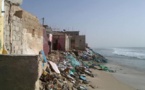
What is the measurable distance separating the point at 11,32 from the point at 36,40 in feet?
19.4

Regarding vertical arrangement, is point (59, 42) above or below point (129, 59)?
above

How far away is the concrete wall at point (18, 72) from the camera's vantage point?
14.3ft

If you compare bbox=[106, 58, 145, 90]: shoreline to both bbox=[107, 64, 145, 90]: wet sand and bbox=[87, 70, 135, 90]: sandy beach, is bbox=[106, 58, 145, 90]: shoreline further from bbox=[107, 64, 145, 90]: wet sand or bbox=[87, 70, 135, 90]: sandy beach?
bbox=[87, 70, 135, 90]: sandy beach

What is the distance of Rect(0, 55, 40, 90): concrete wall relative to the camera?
4.34 m

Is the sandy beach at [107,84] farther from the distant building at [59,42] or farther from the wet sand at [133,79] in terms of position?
the distant building at [59,42]

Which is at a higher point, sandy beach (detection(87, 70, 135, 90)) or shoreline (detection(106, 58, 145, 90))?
sandy beach (detection(87, 70, 135, 90))

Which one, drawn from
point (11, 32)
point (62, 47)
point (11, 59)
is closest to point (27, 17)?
point (11, 32)

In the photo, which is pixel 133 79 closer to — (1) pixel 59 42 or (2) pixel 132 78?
(2) pixel 132 78

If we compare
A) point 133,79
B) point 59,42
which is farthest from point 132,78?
point 59,42

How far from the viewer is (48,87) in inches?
305

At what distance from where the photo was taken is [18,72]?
4.40m

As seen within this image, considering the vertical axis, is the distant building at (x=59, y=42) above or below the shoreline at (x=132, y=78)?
above

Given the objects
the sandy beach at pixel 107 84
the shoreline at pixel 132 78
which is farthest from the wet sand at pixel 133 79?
the sandy beach at pixel 107 84

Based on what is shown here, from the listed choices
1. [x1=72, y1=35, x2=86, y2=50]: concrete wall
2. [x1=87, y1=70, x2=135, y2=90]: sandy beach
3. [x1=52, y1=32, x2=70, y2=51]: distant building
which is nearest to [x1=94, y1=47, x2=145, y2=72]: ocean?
[x1=72, y1=35, x2=86, y2=50]: concrete wall
